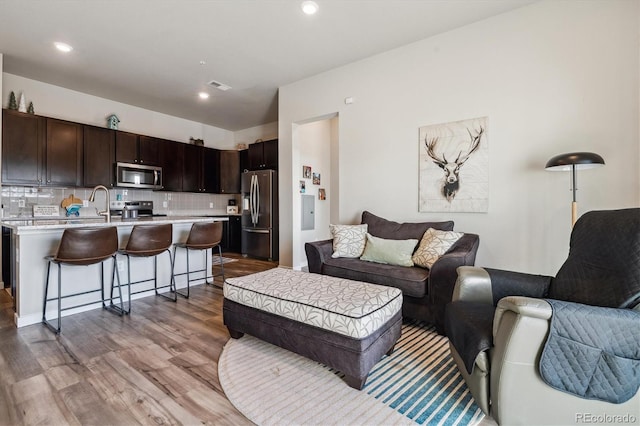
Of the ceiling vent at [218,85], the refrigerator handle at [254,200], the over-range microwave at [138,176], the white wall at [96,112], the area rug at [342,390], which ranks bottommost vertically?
the area rug at [342,390]

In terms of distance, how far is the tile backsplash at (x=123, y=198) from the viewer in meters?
4.35

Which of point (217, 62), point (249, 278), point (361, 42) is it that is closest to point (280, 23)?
point (361, 42)

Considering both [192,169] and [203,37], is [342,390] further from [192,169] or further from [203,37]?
[192,169]

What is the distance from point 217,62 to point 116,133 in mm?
2547

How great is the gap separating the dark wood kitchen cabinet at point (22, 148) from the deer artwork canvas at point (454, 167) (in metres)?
5.31

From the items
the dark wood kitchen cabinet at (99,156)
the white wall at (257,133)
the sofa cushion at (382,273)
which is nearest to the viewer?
the sofa cushion at (382,273)

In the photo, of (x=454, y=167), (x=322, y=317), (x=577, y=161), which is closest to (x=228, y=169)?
(x=454, y=167)

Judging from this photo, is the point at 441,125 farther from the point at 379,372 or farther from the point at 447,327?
the point at 379,372

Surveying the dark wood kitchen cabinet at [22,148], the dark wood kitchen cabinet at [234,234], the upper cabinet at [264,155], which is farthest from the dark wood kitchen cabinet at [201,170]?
the dark wood kitchen cabinet at [22,148]

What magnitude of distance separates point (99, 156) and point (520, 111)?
6.00 metres

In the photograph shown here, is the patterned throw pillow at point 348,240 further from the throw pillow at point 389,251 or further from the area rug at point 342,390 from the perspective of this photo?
the area rug at point 342,390

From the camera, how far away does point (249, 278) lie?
2.45 meters

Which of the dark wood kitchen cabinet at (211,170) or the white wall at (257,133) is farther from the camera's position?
the white wall at (257,133)

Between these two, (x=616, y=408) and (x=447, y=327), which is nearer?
(x=616, y=408)
